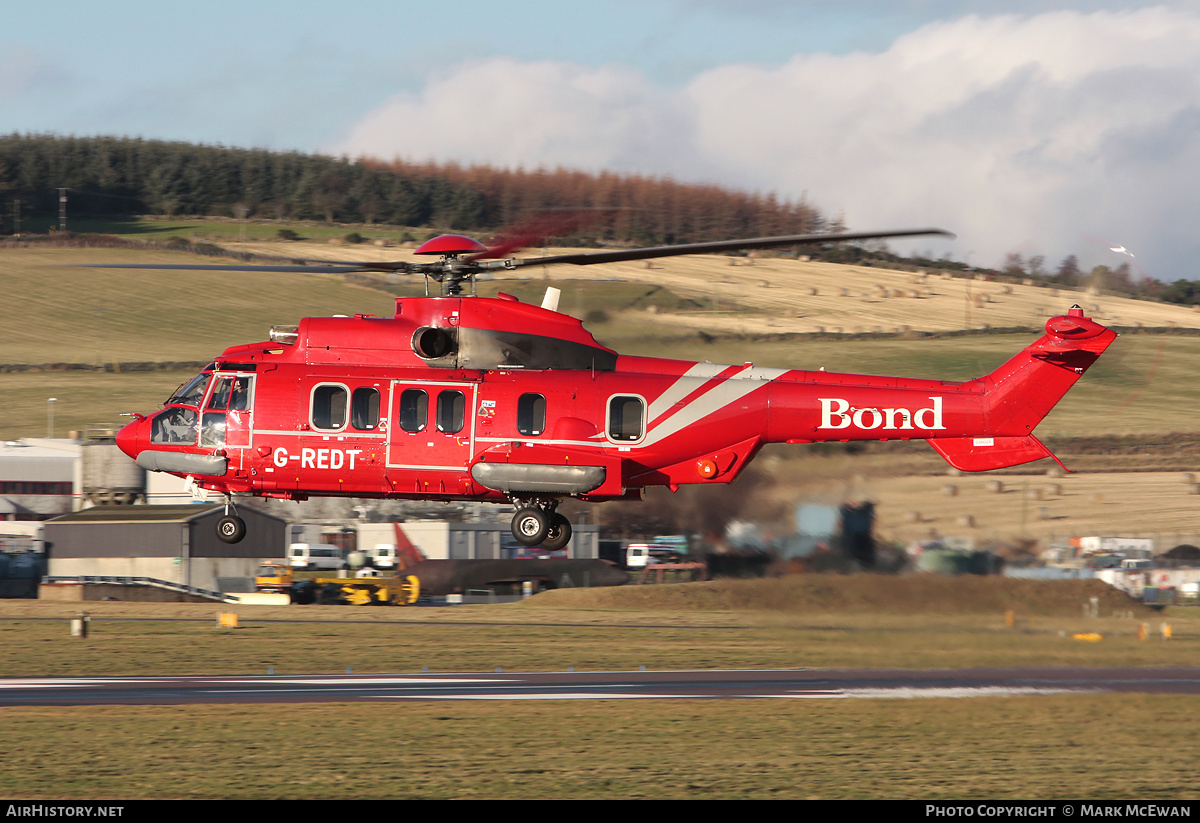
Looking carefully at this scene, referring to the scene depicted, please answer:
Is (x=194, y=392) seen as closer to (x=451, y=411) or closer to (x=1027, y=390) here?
(x=451, y=411)

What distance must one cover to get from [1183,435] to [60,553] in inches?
1937

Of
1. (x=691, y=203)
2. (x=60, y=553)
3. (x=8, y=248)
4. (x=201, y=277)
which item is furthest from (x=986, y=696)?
(x=8, y=248)

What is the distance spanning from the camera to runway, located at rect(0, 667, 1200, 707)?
25219 millimetres

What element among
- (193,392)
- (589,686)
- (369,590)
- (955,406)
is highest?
(193,392)

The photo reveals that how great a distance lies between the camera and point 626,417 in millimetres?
21062

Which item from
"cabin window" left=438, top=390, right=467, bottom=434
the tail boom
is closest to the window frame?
"cabin window" left=438, top=390, right=467, bottom=434

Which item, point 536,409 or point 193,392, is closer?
point 536,409

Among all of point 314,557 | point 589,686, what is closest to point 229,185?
point 314,557

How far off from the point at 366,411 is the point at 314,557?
1275 inches

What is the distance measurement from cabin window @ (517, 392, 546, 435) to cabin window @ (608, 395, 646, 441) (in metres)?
1.22

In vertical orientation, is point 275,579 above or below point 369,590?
above

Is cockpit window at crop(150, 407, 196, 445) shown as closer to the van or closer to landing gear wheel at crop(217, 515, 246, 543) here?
landing gear wheel at crop(217, 515, 246, 543)

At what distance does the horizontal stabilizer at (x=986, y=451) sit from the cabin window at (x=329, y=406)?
1075cm
